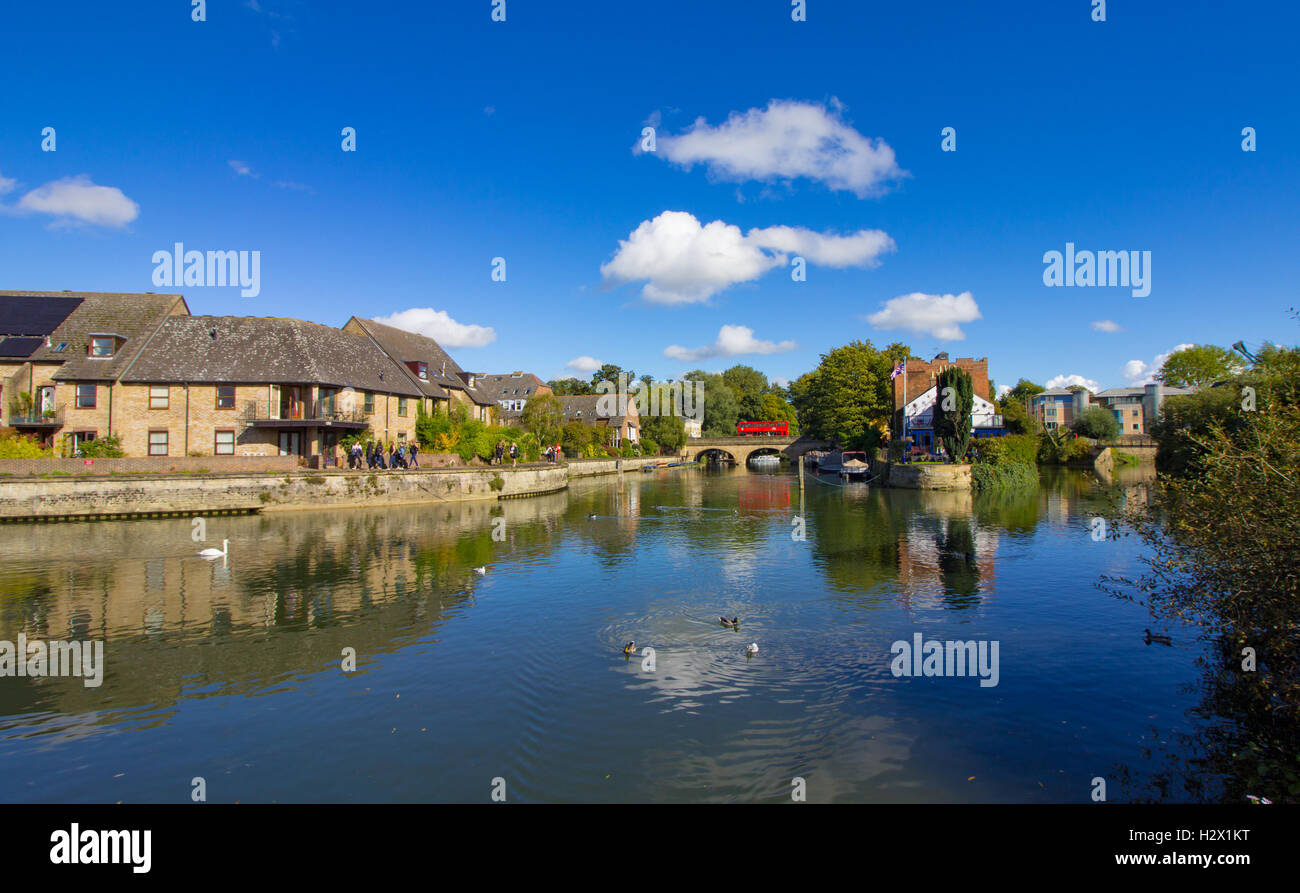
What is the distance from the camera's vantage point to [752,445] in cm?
10012

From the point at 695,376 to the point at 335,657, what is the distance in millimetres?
126415

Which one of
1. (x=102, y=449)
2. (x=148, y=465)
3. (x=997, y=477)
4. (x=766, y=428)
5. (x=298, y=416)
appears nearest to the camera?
(x=148, y=465)

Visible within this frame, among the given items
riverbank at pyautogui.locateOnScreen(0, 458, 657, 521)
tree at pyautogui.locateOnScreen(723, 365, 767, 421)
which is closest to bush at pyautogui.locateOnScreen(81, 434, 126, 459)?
riverbank at pyautogui.locateOnScreen(0, 458, 657, 521)

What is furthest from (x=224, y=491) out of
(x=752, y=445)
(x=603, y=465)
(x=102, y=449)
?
(x=752, y=445)

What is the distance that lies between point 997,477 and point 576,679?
5040 cm

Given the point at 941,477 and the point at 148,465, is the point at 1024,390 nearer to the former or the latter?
the point at 941,477

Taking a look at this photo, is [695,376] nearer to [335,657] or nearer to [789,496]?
[789,496]

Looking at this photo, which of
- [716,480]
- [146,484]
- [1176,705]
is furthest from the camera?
[716,480]

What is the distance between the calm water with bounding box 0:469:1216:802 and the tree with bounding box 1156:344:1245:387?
96596 mm

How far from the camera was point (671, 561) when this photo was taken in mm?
25000

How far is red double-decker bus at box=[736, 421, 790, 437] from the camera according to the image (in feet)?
382

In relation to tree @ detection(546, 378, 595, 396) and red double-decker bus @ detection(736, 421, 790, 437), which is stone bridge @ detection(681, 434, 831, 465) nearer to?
red double-decker bus @ detection(736, 421, 790, 437)
